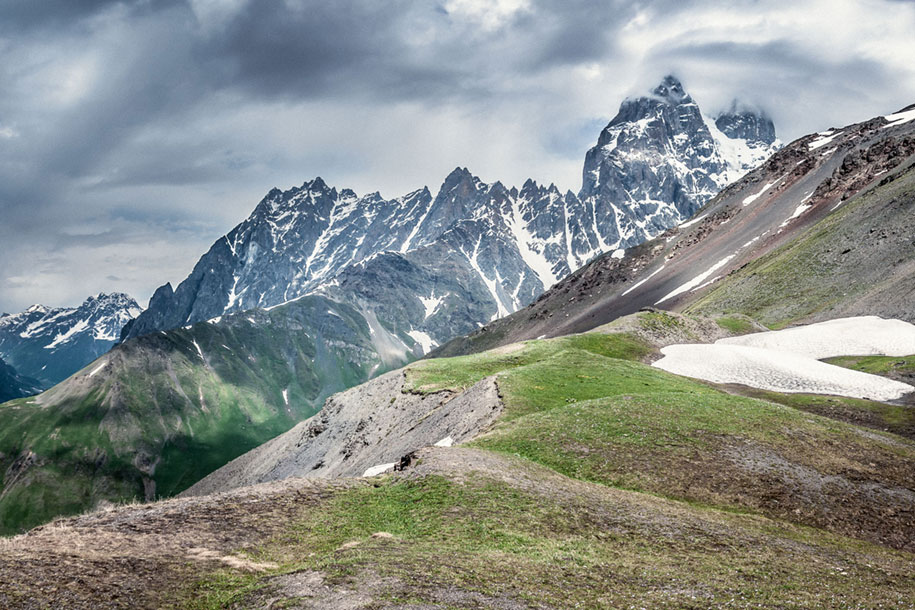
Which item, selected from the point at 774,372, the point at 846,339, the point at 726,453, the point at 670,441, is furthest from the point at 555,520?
the point at 846,339

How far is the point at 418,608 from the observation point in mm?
13312

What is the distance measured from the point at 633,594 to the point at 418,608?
235 inches

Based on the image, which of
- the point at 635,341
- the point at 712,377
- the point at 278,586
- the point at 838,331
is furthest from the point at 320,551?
the point at 838,331

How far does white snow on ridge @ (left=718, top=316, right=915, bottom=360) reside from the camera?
68.7 meters

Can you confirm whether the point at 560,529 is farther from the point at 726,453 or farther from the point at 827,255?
the point at 827,255

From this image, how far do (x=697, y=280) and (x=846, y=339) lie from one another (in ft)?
361

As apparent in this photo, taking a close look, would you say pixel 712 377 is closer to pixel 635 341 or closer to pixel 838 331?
pixel 635 341

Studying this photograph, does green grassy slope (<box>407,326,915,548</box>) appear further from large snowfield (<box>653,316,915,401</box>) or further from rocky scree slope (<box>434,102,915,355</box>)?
rocky scree slope (<box>434,102,915,355</box>)

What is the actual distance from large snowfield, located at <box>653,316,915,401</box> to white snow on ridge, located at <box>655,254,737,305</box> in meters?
97.8

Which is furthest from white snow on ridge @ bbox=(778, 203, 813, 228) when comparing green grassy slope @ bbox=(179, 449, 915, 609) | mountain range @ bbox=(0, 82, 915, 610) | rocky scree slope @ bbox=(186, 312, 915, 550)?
green grassy slope @ bbox=(179, 449, 915, 609)

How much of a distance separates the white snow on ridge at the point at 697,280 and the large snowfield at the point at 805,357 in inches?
3851

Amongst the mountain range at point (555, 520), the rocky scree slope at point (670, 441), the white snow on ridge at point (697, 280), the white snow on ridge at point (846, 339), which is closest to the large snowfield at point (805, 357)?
the white snow on ridge at point (846, 339)

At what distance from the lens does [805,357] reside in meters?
64.1


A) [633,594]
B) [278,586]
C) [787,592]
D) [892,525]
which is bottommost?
[892,525]
